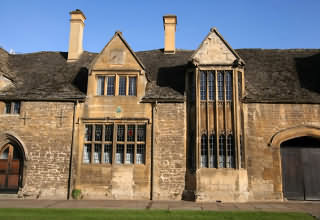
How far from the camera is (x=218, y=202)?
1548cm

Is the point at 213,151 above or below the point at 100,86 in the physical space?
below

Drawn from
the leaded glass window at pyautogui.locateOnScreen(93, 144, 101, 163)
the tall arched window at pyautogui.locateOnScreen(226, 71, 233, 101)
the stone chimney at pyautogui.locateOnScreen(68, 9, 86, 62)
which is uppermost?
the stone chimney at pyautogui.locateOnScreen(68, 9, 86, 62)

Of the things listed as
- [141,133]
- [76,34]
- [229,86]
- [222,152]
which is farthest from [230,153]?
[76,34]

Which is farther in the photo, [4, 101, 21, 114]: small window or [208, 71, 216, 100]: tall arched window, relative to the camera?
[4, 101, 21, 114]: small window

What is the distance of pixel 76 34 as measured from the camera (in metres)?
23.0

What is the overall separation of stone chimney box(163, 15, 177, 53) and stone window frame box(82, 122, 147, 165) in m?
7.71

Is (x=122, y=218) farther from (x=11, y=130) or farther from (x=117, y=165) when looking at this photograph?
(x=11, y=130)

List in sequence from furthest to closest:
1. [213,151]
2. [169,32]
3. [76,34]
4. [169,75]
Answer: [76,34] < [169,32] < [169,75] < [213,151]

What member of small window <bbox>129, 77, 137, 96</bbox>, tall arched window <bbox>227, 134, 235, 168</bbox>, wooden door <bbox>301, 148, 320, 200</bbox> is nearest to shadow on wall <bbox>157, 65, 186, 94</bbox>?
small window <bbox>129, 77, 137, 96</bbox>

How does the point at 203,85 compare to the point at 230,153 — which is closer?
the point at 230,153

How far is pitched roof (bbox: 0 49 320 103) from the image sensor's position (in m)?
17.9

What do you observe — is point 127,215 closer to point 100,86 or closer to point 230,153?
point 230,153

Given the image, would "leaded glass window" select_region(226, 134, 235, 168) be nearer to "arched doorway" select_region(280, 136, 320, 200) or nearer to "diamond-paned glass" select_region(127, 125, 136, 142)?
"arched doorway" select_region(280, 136, 320, 200)

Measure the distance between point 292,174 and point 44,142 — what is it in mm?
14737
